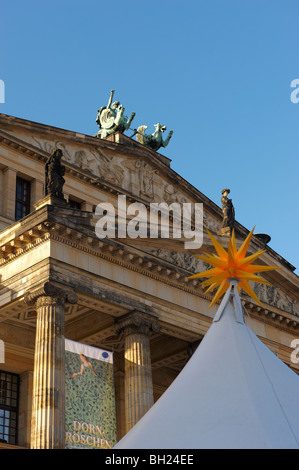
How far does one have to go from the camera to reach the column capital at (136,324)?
→ 23.8 metres

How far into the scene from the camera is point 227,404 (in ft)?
40.7

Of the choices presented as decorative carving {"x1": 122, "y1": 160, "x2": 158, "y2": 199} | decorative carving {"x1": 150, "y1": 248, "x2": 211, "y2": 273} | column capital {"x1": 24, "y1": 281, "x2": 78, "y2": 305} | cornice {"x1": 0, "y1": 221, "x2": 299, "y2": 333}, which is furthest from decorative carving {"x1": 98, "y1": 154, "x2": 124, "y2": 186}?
column capital {"x1": 24, "y1": 281, "x2": 78, "y2": 305}

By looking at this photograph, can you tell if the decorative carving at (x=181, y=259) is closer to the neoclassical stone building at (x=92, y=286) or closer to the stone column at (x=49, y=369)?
the neoclassical stone building at (x=92, y=286)

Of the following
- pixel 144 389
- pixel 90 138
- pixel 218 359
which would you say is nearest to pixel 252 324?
pixel 144 389

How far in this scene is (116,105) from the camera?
32250 millimetres

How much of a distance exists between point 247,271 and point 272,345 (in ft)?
44.3

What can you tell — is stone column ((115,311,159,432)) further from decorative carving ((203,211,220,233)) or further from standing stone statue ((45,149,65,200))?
decorative carving ((203,211,220,233))

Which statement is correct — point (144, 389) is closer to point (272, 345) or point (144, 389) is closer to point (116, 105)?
point (272, 345)

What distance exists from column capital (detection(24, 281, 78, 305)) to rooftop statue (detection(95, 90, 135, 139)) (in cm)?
1190

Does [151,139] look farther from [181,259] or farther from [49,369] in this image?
[49,369]

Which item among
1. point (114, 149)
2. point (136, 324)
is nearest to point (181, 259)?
point (136, 324)

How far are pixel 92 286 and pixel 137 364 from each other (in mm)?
2818

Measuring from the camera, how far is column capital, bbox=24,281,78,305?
70.2 ft

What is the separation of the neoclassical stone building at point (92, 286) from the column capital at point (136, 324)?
0.04m
